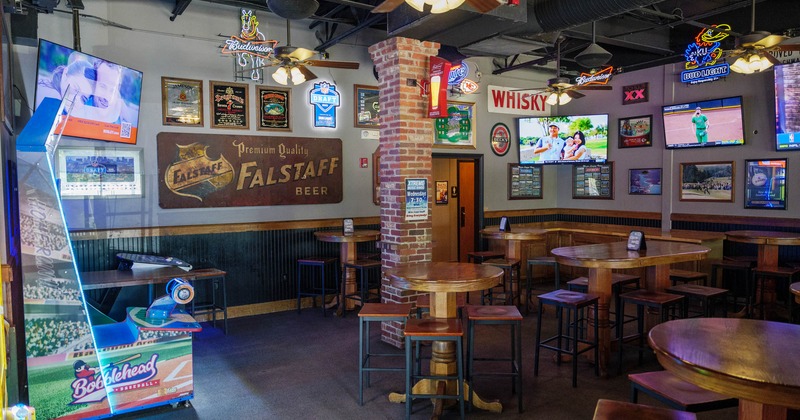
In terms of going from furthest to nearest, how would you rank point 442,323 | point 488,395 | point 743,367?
point 488,395
point 442,323
point 743,367

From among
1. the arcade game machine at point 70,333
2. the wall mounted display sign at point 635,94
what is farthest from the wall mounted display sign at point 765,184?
the arcade game machine at point 70,333

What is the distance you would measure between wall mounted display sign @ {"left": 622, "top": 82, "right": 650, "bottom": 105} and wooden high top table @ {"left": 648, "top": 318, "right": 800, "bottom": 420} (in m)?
6.20

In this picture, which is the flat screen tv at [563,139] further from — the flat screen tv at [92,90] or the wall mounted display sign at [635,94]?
the flat screen tv at [92,90]

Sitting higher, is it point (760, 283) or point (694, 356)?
point (694, 356)

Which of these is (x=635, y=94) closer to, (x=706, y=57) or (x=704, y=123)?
(x=704, y=123)

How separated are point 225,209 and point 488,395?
4.06 meters

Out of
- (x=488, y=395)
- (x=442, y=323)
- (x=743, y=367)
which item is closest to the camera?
(x=743, y=367)

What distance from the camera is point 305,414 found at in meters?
3.90

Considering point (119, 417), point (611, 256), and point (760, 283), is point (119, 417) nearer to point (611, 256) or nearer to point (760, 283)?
point (611, 256)

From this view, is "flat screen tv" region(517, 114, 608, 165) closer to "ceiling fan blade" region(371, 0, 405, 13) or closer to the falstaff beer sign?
the falstaff beer sign

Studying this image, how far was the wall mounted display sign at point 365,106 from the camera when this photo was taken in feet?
24.8

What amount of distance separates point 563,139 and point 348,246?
168 inches

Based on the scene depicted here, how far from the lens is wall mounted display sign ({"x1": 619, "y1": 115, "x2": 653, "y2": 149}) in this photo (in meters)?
8.19

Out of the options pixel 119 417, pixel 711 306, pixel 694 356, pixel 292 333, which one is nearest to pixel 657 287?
pixel 711 306
